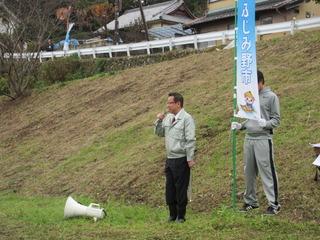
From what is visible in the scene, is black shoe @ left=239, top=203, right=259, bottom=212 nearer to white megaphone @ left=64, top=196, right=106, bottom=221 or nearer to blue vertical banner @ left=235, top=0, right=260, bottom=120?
blue vertical banner @ left=235, top=0, right=260, bottom=120

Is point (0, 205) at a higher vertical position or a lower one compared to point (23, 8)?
lower

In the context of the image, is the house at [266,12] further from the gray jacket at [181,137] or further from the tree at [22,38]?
the gray jacket at [181,137]

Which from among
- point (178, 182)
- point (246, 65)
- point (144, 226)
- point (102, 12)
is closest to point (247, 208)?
point (178, 182)

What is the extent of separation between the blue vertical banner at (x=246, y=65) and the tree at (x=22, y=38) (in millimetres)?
19294

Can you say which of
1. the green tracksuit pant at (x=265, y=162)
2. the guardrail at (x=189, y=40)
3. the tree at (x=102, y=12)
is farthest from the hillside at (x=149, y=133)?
the tree at (x=102, y=12)

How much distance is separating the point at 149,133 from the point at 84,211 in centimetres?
566

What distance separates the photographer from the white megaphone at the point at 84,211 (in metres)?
8.61

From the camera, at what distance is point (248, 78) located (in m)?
7.41

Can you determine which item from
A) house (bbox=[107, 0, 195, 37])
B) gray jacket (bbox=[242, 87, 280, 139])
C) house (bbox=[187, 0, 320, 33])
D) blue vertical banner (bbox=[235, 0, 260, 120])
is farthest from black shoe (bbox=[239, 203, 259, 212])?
house (bbox=[107, 0, 195, 37])

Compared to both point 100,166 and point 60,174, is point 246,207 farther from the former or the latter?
point 60,174

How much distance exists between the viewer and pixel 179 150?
292 inches

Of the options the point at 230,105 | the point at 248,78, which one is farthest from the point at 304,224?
the point at 230,105

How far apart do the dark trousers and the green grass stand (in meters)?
0.29

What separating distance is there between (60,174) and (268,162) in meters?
7.52
